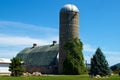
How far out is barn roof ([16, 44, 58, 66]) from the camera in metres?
78.4

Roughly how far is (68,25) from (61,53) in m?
6.49

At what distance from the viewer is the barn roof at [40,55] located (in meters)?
78.4

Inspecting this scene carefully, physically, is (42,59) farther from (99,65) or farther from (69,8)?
(99,65)

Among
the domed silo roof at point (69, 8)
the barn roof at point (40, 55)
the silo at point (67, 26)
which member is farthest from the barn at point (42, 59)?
the domed silo roof at point (69, 8)

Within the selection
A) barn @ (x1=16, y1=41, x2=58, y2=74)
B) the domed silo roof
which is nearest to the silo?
the domed silo roof

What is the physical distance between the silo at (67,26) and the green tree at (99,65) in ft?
52.8

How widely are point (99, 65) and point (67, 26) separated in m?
18.1

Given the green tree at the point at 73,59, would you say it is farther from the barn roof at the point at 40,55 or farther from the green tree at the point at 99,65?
the green tree at the point at 99,65

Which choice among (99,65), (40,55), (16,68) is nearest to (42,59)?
(40,55)

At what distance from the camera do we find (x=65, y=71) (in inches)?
2717

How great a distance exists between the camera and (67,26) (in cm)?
7131

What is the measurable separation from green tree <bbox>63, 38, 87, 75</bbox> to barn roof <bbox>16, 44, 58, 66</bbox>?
A: 28.5ft

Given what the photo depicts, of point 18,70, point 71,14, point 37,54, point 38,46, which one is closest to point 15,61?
point 18,70

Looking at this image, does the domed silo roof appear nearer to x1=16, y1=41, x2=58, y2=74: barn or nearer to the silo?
the silo
